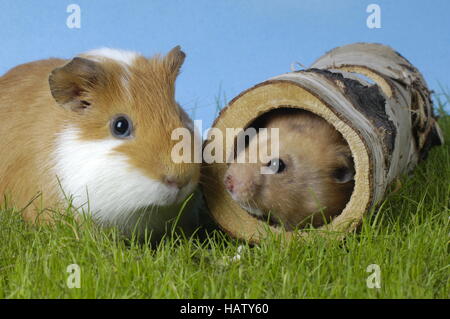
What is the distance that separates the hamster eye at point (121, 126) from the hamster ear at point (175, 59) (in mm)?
544

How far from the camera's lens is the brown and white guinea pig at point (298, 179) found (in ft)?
13.0

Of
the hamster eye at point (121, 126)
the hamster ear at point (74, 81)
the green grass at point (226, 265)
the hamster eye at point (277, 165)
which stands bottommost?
the green grass at point (226, 265)

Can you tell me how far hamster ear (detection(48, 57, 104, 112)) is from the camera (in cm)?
357

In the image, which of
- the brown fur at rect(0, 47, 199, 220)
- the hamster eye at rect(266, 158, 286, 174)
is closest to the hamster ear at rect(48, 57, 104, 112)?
the brown fur at rect(0, 47, 199, 220)

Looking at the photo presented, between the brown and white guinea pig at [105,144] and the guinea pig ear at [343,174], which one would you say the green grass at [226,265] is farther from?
the guinea pig ear at [343,174]

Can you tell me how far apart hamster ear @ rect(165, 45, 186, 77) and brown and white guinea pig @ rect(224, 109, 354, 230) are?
2.32ft

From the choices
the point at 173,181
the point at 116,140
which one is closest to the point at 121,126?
the point at 116,140

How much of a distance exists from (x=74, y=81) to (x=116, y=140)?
1.52 feet

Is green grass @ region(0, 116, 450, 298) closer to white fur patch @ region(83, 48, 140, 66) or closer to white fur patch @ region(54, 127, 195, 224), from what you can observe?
white fur patch @ region(54, 127, 195, 224)

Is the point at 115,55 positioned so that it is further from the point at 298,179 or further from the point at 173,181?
the point at 298,179

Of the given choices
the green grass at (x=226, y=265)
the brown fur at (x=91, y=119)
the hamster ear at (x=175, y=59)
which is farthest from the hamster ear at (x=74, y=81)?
the green grass at (x=226, y=265)

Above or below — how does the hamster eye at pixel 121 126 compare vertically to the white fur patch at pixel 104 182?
above

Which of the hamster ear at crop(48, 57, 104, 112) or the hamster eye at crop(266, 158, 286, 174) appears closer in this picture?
the hamster ear at crop(48, 57, 104, 112)
